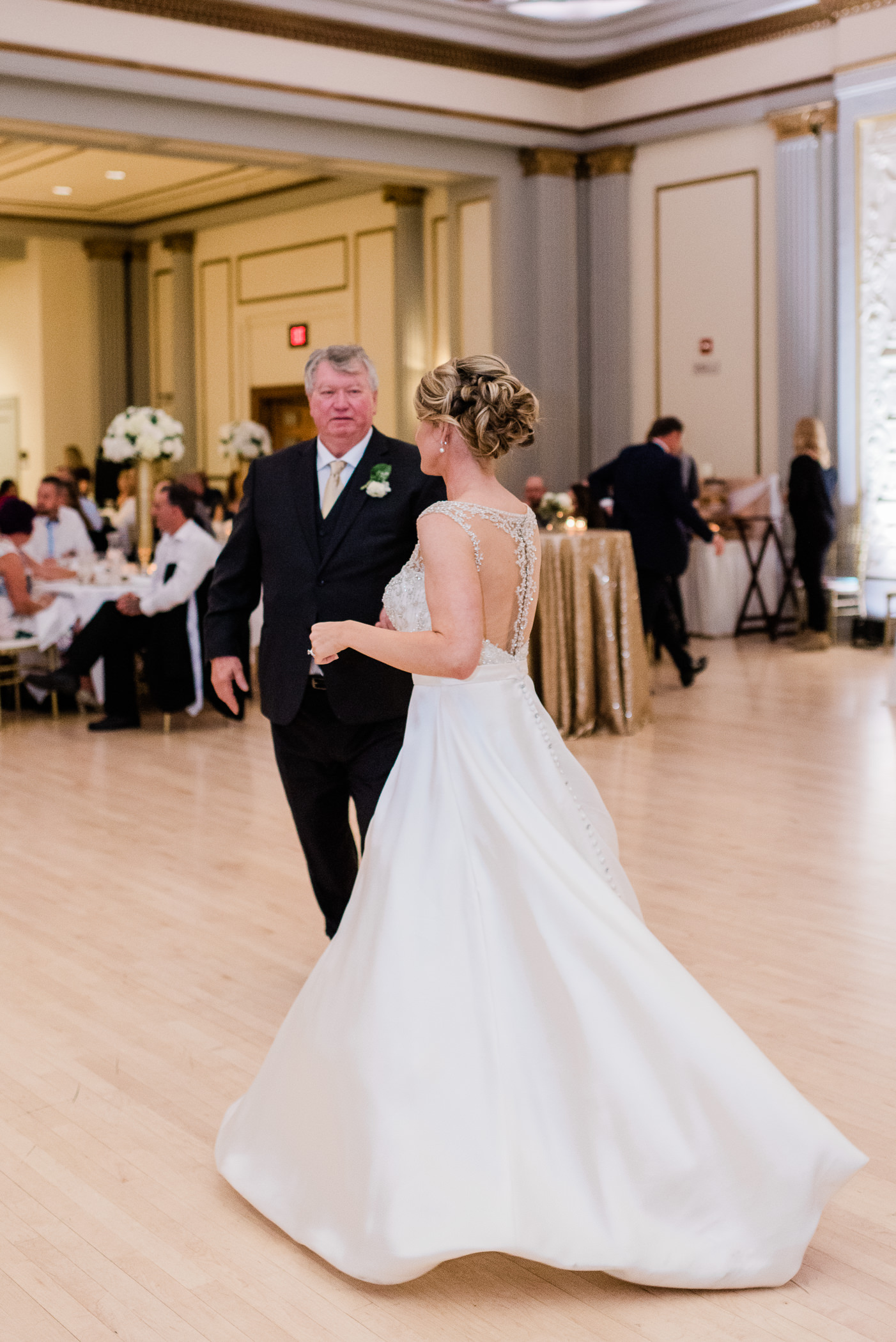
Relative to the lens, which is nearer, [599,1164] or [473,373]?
[599,1164]

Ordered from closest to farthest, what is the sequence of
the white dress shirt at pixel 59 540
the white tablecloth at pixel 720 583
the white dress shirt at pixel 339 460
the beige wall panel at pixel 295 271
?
the white dress shirt at pixel 339 460
the white dress shirt at pixel 59 540
the white tablecloth at pixel 720 583
the beige wall panel at pixel 295 271

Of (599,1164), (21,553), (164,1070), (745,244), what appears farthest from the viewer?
(745,244)

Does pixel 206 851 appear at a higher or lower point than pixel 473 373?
lower

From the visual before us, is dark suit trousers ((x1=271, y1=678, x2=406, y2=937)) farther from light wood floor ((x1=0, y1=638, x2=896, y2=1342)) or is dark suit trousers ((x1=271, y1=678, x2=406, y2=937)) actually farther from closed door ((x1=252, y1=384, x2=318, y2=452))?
closed door ((x1=252, y1=384, x2=318, y2=452))

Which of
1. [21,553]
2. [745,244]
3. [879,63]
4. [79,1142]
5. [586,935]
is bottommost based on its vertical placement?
[79,1142]

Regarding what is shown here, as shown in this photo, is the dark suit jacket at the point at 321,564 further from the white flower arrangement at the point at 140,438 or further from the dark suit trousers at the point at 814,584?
the dark suit trousers at the point at 814,584

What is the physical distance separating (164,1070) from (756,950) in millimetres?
1587

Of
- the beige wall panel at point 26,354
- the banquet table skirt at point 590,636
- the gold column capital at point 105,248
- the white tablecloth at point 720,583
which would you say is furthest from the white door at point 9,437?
the banquet table skirt at point 590,636

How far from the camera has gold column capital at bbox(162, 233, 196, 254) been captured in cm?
1534

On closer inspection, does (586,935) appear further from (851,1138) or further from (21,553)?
(21,553)

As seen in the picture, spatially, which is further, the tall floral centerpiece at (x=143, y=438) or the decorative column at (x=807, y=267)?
the decorative column at (x=807, y=267)

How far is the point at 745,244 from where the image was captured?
436 inches

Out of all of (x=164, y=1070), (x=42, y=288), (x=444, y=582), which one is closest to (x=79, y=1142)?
(x=164, y=1070)

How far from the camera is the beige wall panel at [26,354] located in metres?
Answer: 15.8
